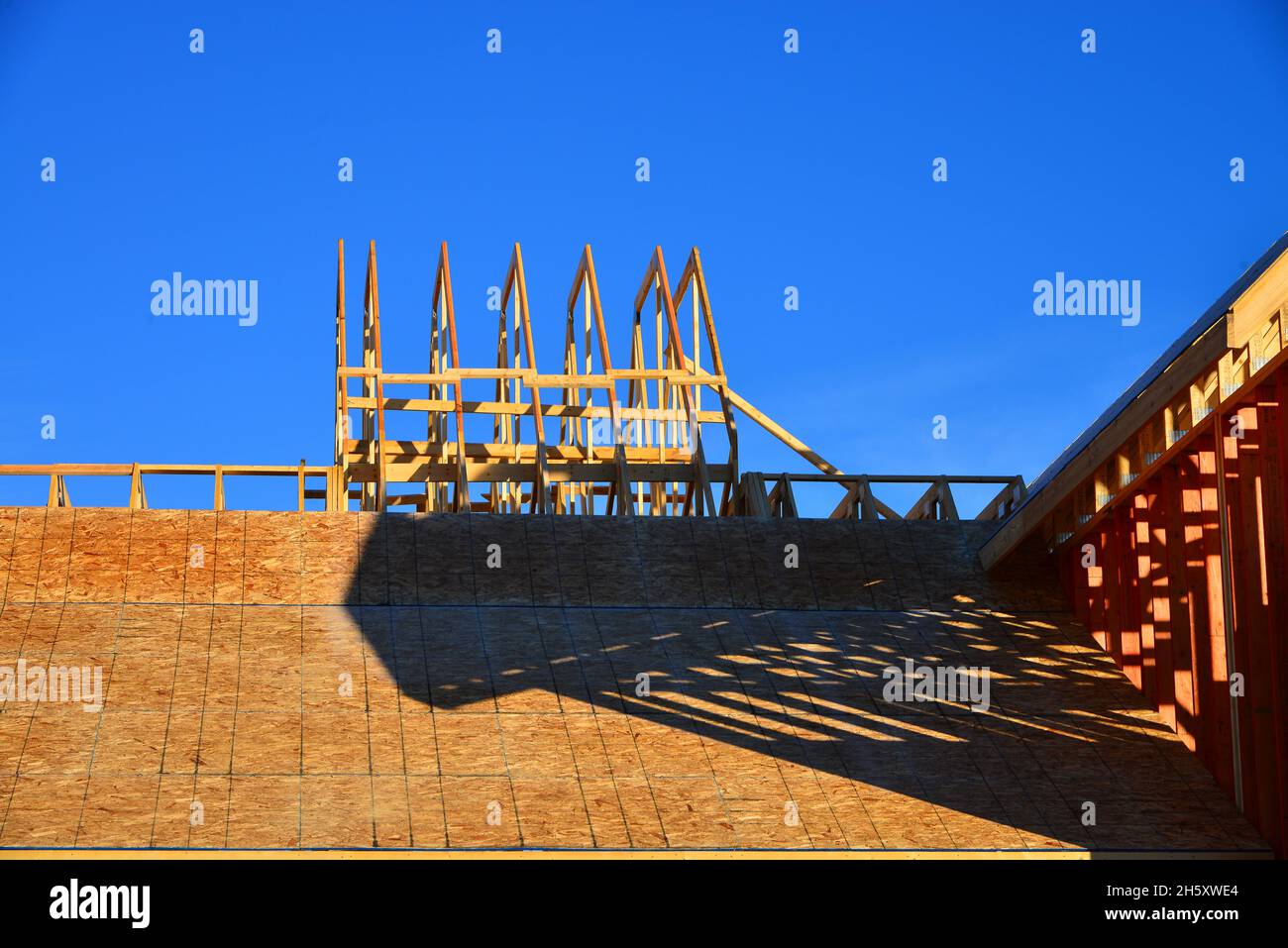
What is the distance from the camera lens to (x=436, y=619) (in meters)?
17.8

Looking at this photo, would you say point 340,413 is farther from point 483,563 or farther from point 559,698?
point 559,698

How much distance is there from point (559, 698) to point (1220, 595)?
6125mm

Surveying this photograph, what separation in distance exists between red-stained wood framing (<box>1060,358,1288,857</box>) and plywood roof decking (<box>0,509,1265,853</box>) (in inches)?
13.2

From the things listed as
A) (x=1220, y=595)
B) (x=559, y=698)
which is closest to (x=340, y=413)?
(x=559, y=698)

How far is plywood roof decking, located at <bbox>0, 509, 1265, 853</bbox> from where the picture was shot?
14.1 meters

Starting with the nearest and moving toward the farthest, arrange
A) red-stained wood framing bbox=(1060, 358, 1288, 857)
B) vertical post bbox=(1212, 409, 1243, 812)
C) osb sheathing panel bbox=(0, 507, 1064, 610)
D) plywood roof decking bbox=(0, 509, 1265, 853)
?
plywood roof decking bbox=(0, 509, 1265, 853) < red-stained wood framing bbox=(1060, 358, 1288, 857) < vertical post bbox=(1212, 409, 1243, 812) < osb sheathing panel bbox=(0, 507, 1064, 610)

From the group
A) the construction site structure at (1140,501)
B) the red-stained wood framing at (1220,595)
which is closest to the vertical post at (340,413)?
the construction site structure at (1140,501)

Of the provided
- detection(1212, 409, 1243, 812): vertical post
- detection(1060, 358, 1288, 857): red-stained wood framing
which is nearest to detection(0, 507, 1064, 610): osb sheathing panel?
detection(1060, 358, 1288, 857): red-stained wood framing

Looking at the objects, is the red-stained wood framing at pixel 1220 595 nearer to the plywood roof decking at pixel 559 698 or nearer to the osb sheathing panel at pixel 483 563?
the plywood roof decking at pixel 559 698

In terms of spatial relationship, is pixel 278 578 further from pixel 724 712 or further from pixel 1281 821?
pixel 1281 821

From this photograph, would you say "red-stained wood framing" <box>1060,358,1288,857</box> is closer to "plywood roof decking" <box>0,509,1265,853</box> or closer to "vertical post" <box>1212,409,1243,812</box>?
"vertical post" <box>1212,409,1243,812</box>

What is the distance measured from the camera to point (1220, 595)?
15.8 meters
